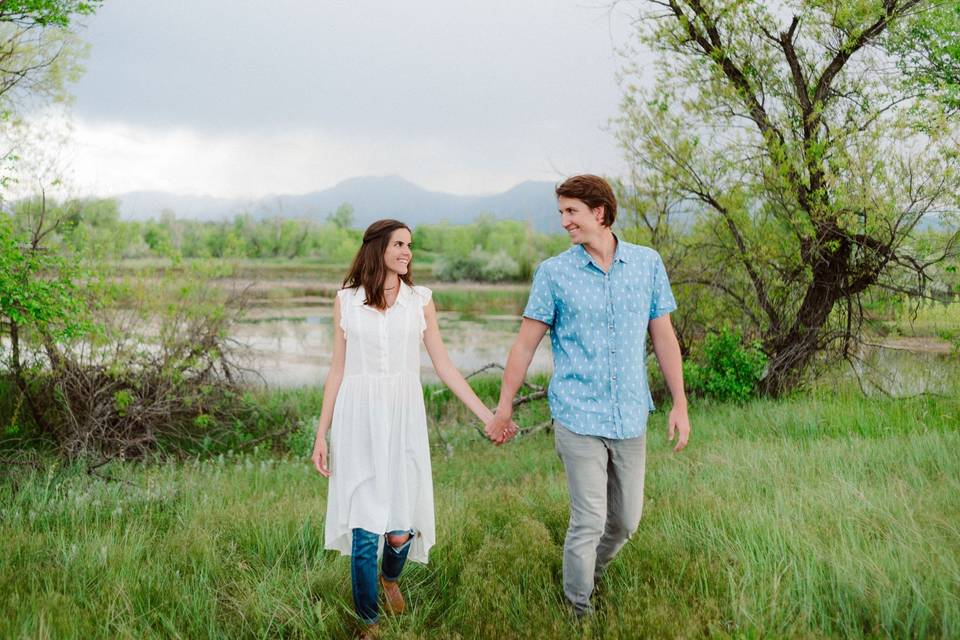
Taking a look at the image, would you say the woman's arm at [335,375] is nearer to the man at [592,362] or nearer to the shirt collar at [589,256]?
the man at [592,362]

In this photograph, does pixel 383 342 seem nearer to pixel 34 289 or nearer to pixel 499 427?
pixel 499 427

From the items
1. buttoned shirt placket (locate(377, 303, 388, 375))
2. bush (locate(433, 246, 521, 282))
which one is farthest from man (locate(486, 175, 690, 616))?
bush (locate(433, 246, 521, 282))

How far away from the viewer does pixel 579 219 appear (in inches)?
140

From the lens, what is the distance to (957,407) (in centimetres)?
792

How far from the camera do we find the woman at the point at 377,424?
3.62m

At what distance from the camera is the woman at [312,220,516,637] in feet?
11.9

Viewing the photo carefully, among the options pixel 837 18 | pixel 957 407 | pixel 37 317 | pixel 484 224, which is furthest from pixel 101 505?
pixel 484 224

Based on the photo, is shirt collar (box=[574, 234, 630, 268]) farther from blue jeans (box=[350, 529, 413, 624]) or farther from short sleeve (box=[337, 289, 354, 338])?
blue jeans (box=[350, 529, 413, 624])

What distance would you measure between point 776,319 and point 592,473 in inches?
323

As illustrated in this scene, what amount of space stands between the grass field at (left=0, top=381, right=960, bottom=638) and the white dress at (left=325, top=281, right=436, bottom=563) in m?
0.50

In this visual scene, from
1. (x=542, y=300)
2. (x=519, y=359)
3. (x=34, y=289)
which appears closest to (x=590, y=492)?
(x=519, y=359)

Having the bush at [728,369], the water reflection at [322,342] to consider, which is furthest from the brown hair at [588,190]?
the water reflection at [322,342]

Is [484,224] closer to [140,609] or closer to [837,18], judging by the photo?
[837,18]

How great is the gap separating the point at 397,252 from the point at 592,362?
1.09 meters
